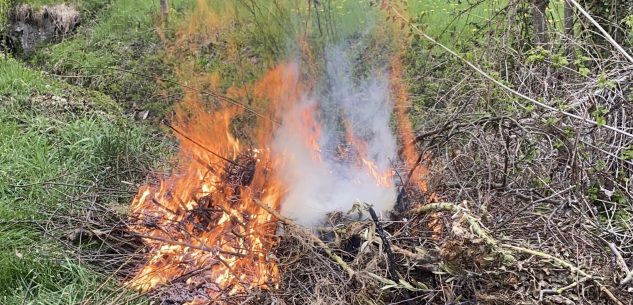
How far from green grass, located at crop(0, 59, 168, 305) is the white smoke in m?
1.17

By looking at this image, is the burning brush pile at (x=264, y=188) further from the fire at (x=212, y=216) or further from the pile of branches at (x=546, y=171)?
the pile of branches at (x=546, y=171)

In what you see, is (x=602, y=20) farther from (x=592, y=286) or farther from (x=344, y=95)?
(x=592, y=286)

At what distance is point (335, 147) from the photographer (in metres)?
4.18

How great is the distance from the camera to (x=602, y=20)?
411cm

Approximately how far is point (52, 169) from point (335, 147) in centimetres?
216

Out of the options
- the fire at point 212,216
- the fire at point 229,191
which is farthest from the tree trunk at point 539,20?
the fire at point 212,216

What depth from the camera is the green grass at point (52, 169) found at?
3.18 metres

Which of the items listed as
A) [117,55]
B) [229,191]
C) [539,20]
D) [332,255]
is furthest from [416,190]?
[117,55]

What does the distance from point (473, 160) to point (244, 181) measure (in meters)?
1.46

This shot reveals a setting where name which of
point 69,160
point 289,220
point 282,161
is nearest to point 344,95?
point 282,161

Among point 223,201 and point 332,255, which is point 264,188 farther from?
point 332,255

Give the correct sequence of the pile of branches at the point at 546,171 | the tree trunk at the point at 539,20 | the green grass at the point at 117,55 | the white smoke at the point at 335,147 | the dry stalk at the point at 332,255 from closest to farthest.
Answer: the pile of branches at the point at 546,171 < the dry stalk at the point at 332,255 < the white smoke at the point at 335,147 < the tree trunk at the point at 539,20 < the green grass at the point at 117,55

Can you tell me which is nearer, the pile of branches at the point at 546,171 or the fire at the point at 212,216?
the pile of branches at the point at 546,171

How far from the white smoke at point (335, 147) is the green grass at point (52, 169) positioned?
46.1 inches
